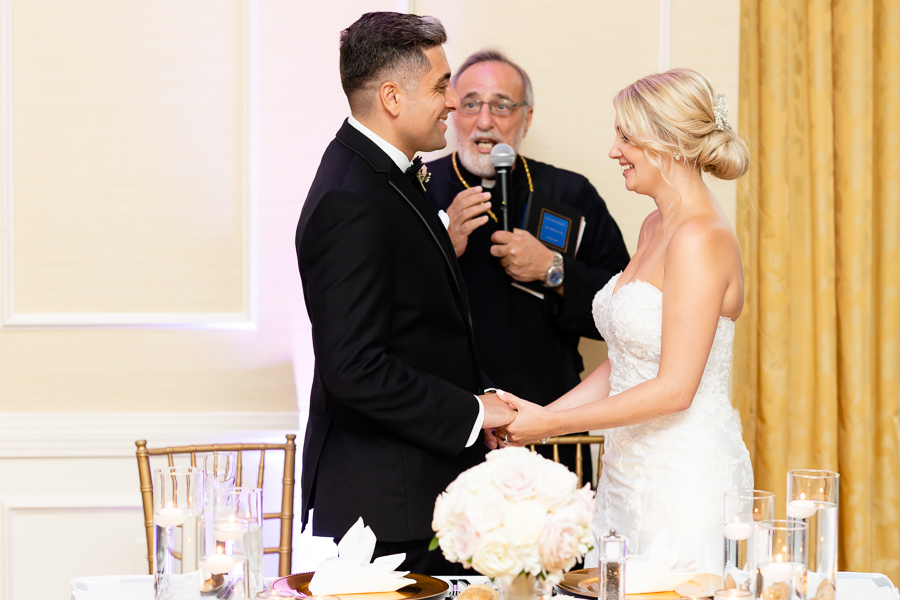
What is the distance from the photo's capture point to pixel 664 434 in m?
2.16

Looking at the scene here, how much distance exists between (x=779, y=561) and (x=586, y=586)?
361 millimetres

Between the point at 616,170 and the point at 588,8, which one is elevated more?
the point at 588,8

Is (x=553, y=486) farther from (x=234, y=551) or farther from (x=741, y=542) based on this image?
(x=234, y=551)

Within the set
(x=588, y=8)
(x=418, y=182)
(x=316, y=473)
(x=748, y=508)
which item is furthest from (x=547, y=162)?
(x=748, y=508)

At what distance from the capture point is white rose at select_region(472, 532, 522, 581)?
113 cm

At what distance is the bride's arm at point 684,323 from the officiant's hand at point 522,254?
0.66 meters

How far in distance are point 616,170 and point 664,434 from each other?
4.13 ft

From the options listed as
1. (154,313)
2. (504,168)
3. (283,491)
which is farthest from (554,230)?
(154,313)

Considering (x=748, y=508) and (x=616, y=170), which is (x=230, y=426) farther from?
(x=748, y=508)

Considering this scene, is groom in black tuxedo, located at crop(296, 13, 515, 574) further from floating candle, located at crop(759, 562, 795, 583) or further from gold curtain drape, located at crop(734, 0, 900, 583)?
gold curtain drape, located at crop(734, 0, 900, 583)

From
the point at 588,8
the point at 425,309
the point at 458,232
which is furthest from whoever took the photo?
the point at 588,8

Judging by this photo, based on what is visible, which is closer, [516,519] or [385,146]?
[516,519]

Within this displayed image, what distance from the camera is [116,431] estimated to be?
292 centimetres

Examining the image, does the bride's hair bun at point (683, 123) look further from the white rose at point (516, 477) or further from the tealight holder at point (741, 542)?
the white rose at point (516, 477)
